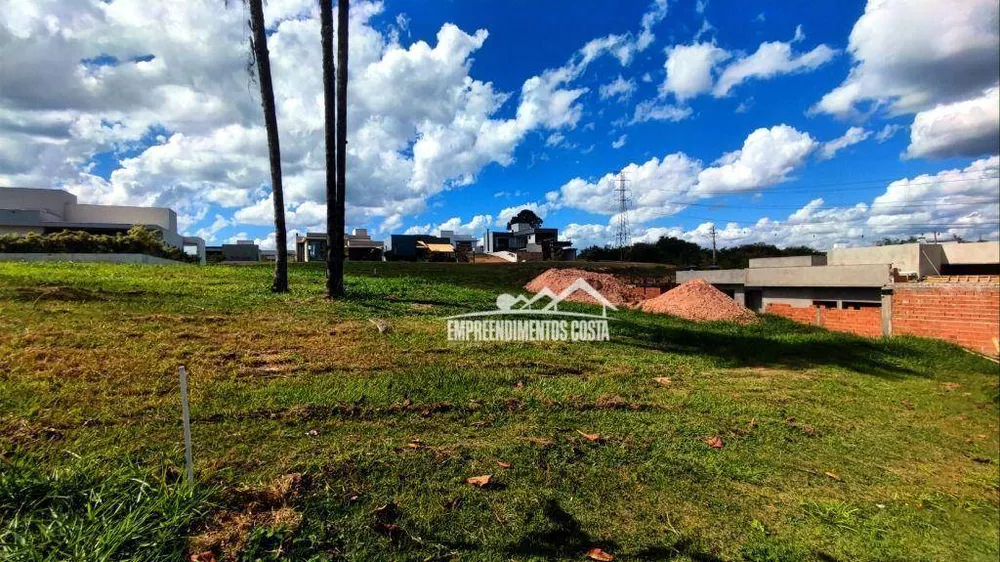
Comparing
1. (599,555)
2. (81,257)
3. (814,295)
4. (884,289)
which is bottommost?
(599,555)

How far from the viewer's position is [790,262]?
58.9ft

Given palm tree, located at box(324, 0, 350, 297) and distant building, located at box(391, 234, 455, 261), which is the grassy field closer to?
palm tree, located at box(324, 0, 350, 297)

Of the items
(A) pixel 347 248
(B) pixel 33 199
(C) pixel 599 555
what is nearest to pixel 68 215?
(B) pixel 33 199

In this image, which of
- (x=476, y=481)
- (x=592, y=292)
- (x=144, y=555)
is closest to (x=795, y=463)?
(x=476, y=481)

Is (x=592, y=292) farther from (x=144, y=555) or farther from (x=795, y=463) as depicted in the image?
(x=144, y=555)

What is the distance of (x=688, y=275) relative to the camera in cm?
2036

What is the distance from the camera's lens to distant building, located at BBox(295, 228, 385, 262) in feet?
148

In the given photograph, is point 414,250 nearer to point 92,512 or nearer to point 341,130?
point 341,130

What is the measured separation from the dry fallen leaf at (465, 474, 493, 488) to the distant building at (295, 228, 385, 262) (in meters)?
41.1

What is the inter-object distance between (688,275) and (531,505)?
19.4 meters

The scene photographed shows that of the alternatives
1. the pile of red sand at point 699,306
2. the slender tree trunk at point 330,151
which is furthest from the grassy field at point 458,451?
the pile of red sand at point 699,306

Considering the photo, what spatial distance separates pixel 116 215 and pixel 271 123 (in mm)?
44363

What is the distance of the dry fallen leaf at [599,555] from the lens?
8.14 ft

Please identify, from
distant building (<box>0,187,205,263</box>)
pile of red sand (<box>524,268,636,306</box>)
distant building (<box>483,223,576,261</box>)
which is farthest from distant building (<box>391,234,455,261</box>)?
pile of red sand (<box>524,268,636,306</box>)
